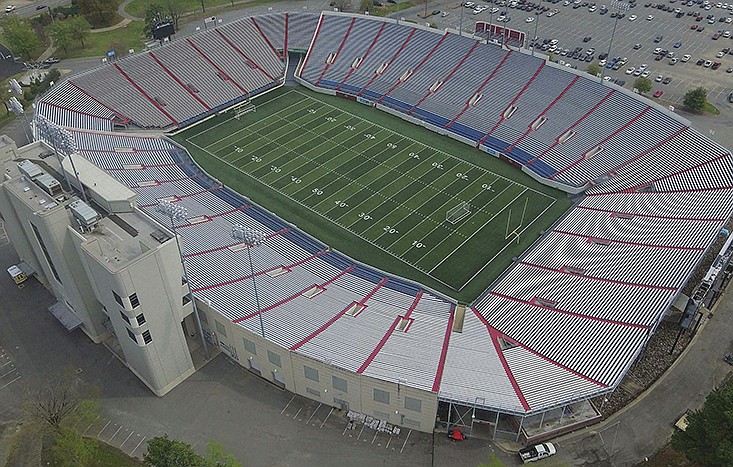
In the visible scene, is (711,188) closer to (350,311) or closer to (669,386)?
(669,386)

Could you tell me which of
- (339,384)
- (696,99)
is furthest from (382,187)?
(696,99)

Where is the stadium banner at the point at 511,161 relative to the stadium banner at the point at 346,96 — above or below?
below

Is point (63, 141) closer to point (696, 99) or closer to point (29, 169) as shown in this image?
point (29, 169)

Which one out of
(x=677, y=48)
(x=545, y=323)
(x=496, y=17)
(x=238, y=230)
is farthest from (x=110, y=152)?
(x=677, y=48)

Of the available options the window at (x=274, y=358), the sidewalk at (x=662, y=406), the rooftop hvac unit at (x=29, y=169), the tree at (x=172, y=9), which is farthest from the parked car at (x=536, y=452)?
the tree at (x=172, y=9)

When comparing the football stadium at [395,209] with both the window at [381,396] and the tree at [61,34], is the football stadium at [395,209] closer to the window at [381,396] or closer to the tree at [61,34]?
the window at [381,396]
